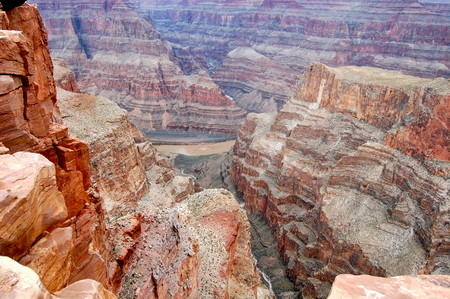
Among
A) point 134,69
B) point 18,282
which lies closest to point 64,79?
point 18,282

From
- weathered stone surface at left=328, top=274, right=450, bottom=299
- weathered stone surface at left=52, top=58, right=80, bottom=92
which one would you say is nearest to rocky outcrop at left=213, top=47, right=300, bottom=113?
weathered stone surface at left=52, top=58, right=80, bottom=92

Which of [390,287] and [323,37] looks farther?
[323,37]

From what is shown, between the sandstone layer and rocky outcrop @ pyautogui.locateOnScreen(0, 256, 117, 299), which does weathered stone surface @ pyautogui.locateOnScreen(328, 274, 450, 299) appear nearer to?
rocky outcrop @ pyautogui.locateOnScreen(0, 256, 117, 299)

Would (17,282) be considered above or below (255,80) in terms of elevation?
above

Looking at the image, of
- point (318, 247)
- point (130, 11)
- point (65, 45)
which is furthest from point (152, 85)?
point (318, 247)

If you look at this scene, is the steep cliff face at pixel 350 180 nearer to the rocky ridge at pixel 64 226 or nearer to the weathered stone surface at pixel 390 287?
the rocky ridge at pixel 64 226

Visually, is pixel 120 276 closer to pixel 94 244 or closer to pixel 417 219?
pixel 94 244

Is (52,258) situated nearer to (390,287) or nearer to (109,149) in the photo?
(390,287)
